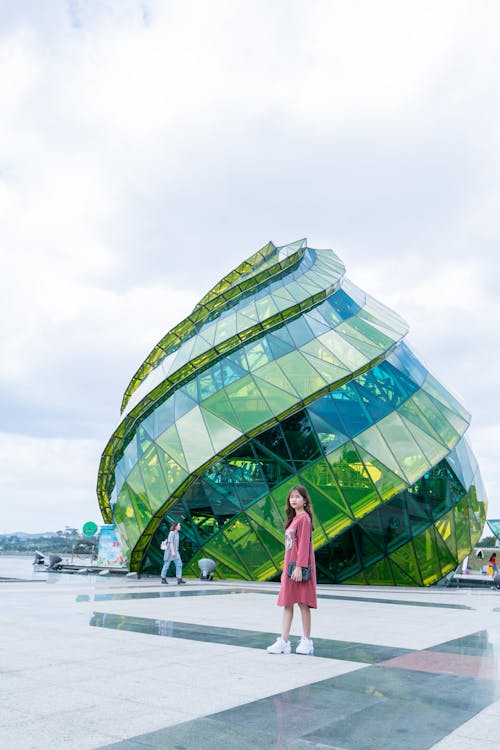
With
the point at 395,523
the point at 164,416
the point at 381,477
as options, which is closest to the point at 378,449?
the point at 381,477

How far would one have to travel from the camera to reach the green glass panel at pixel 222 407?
66.2 ft

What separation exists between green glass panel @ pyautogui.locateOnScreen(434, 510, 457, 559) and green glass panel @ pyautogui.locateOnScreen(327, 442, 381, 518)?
342cm

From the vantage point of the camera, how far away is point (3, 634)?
771cm

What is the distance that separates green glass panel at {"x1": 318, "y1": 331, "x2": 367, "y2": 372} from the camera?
21.1m

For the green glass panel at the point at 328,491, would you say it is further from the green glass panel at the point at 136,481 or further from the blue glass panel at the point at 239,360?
the green glass panel at the point at 136,481

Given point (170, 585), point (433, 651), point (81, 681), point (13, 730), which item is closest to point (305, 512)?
point (433, 651)

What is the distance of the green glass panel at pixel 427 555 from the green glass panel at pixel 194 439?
7528mm

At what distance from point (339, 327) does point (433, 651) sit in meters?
16.0

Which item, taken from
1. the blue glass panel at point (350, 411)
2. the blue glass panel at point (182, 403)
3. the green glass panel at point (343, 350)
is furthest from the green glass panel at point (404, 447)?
the blue glass panel at point (182, 403)

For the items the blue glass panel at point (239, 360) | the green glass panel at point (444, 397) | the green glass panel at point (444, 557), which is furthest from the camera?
the green glass panel at point (444, 397)

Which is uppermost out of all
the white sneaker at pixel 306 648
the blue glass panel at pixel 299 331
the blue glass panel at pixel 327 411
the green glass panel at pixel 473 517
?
the blue glass panel at pixel 299 331

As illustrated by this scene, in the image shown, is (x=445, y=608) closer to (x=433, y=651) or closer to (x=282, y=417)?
(x=433, y=651)

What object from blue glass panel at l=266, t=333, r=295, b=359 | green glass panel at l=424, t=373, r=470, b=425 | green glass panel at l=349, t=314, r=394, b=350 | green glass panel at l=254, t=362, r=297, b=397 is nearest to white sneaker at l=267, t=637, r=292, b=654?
green glass panel at l=254, t=362, r=297, b=397

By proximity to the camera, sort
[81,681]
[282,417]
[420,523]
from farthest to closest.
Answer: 1. [420,523]
2. [282,417]
3. [81,681]
